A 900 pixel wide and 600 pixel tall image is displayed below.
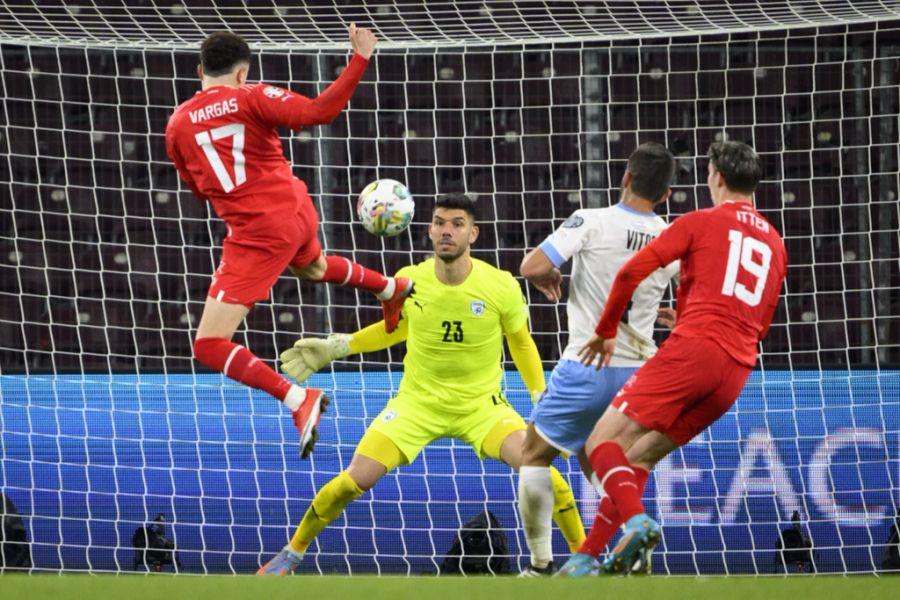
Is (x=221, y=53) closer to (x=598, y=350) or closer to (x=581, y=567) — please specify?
(x=598, y=350)

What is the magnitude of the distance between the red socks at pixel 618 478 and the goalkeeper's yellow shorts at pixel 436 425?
1.91m

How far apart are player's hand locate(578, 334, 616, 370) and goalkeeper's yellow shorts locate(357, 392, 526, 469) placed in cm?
174

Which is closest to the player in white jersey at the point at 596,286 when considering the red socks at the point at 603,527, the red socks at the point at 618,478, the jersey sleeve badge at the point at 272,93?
the red socks at the point at 603,527

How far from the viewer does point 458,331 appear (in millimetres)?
6887

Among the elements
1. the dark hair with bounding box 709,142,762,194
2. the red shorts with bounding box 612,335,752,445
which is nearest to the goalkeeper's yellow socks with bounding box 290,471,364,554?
the red shorts with bounding box 612,335,752,445

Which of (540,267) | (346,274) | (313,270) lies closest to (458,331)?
(346,274)

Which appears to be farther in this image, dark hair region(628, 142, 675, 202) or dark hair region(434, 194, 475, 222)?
dark hair region(434, 194, 475, 222)

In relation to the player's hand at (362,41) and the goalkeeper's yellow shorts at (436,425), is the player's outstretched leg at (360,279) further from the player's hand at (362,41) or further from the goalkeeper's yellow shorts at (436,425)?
the player's hand at (362,41)

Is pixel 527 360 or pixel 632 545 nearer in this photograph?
pixel 632 545

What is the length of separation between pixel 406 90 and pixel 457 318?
2908 millimetres

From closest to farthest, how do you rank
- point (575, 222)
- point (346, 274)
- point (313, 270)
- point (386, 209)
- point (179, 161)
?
point (575, 222) < point (179, 161) < point (313, 270) < point (346, 274) < point (386, 209)

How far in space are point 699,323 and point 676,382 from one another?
0.22 meters

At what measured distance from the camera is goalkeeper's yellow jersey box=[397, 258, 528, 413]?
689 cm

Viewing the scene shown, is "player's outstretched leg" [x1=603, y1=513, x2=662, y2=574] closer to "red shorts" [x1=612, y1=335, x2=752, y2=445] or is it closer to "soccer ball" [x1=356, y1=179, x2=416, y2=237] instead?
"red shorts" [x1=612, y1=335, x2=752, y2=445]
